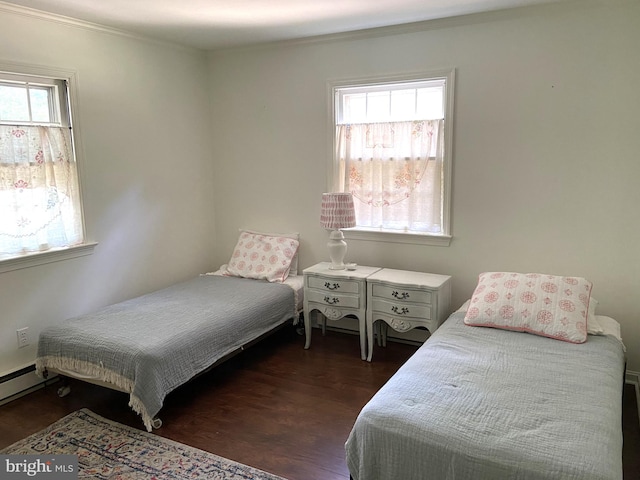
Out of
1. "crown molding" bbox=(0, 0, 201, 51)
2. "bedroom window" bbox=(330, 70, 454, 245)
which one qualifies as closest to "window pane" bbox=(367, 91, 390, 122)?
"bedroom window" bbox=(330, 70, 454, 245)

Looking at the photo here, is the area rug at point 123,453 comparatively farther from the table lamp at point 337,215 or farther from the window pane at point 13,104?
the window pane at point 13,104

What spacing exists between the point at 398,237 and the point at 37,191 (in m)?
2.54

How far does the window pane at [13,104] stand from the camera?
299 cm

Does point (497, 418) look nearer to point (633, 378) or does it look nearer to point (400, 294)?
point (400, 294)

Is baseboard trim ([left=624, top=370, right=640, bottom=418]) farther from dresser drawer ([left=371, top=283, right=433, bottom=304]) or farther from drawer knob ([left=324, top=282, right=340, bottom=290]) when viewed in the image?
drawer knob ([left=324, top=282, right=340, bottom=290])

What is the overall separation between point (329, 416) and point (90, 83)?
2772 millimetres

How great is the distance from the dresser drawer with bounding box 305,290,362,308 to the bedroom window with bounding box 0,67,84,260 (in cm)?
171

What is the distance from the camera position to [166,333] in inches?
113

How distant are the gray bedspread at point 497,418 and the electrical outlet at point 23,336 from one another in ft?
7.66

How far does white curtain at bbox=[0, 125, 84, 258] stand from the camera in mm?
3014

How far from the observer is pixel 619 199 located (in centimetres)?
303

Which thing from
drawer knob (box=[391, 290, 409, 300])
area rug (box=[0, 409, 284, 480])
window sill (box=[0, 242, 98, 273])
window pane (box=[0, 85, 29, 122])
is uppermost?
window pane (box=[0, 85, 29, 122])

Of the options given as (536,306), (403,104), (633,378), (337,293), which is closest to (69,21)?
(403,104)

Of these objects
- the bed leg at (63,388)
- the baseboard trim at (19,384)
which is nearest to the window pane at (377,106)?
the bed leg at (63,388)
